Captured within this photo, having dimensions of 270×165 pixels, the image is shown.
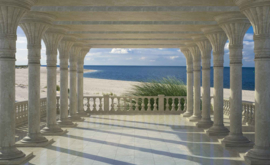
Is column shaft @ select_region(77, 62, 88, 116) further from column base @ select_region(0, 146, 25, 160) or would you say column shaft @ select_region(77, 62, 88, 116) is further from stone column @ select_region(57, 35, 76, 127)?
column base @ select_region(0, 146, 25, 160)

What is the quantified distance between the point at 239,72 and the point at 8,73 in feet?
20.3

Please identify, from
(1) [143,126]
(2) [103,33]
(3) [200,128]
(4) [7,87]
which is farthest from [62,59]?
(3) [200,128]

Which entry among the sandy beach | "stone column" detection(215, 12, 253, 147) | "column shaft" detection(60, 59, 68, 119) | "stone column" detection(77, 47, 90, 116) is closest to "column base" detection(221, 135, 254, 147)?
"stone column" detection(215, 12, 253, 147)

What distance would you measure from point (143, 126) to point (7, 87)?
21.9 feet

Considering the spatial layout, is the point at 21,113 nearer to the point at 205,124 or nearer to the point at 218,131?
the point at 205,124

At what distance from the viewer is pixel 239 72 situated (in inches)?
325

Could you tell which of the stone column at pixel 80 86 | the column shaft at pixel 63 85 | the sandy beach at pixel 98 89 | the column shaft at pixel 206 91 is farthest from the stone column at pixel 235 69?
the sandy beach at pixel 98 89

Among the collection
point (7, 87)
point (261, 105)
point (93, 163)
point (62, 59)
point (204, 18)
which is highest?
point (204, 18)

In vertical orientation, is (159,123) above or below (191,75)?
below

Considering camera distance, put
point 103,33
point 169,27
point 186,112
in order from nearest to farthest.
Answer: point 169,27 < point 103,33 < point 186,112

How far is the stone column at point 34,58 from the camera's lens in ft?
26.4

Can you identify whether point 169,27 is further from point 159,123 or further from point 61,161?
point 61,161

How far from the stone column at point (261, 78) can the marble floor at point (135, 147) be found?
61 cm

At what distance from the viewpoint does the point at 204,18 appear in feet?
28.6
